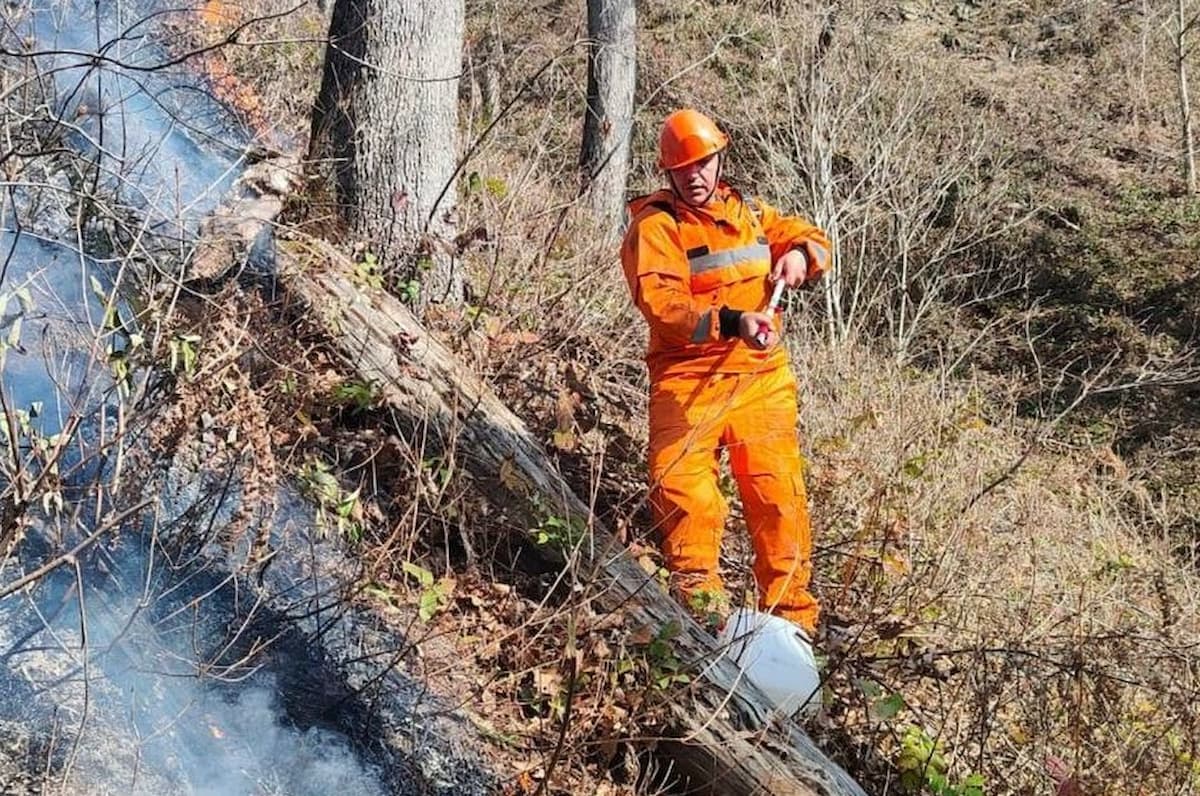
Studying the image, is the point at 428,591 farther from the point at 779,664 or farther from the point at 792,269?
the point at 792,269

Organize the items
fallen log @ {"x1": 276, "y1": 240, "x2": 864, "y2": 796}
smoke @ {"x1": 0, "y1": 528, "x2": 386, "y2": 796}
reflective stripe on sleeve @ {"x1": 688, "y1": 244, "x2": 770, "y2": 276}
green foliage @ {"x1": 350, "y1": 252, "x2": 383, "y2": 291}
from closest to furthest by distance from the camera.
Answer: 1. smoke @ {"x1": 0, "y1": 528, "x2": 386, "y2": 796}
2. fallen log @ {"x1": 276, "y1": 240, "x2": 864, "y2": 796}
3. reflective stripe on sleeve @ {"x1": 688, "y1": 244, "x2": 770, "y2": 276}
4. green foliage @ {"x1": 350, "y1": 252, "x2": 383, "y2": 291}

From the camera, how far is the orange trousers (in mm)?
3449

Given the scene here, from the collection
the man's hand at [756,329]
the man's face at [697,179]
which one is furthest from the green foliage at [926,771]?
the man's face at [697,179]

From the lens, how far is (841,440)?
4.82 metres

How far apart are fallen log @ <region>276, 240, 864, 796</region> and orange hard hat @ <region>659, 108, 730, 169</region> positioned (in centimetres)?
109

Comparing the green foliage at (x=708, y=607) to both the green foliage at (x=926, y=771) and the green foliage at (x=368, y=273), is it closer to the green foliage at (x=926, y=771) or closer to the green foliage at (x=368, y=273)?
the green foliage at (x=926, y=771)

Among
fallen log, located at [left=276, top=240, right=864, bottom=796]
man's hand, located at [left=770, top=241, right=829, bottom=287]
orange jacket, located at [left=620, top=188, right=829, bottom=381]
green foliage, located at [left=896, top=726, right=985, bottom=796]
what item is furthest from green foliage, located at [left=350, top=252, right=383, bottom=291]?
green foliage, located at [left=896, top=726, right=985, bottom=796]

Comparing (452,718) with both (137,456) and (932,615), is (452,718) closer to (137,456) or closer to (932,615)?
(137,456)

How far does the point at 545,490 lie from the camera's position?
3492mm

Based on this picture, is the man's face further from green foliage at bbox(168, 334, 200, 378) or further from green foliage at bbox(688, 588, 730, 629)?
green foliage at bbox(168, 334, 200, 378)

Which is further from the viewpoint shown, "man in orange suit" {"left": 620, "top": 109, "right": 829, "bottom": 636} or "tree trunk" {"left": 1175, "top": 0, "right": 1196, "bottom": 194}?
"tree trunk" {"left": 1175, "top": 0, "right": 1196, "bottom": 194}

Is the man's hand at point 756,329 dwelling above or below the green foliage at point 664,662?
above

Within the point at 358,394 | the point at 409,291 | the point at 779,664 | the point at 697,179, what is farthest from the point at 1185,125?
the point at 358,394

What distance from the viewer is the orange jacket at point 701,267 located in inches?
142
